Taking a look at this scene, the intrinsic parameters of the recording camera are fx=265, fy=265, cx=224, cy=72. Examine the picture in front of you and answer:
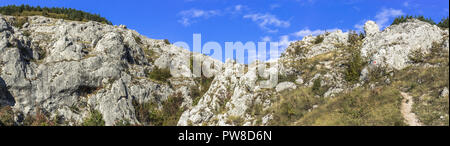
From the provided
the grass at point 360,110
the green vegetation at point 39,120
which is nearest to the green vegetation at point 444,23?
the grass at point 360,110

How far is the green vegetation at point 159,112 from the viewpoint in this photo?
4872 centimetres

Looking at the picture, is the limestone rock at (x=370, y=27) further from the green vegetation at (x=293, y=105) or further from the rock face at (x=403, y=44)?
the green vegetation at (x=293, y=105)

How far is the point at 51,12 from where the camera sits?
81.6m

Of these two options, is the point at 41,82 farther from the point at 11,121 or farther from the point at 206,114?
the point at 206,114

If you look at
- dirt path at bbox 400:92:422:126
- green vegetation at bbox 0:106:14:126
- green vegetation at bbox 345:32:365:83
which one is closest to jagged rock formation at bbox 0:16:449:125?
green vegetation at bbox 345:32:365:83

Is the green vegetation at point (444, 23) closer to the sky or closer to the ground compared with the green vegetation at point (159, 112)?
closer to the sky

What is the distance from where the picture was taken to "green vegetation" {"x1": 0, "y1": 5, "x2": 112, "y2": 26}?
241 feet

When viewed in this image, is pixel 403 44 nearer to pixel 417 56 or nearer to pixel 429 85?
pixel 417 56

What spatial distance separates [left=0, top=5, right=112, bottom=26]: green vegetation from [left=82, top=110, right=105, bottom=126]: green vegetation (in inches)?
1749

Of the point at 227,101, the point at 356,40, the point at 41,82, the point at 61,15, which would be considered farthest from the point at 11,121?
the point at 356,40

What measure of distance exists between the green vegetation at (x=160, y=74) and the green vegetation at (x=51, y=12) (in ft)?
125

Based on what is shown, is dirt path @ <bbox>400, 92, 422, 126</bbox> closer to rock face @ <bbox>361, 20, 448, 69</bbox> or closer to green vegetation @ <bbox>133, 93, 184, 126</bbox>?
rock face @ <bbox>361, 20, 448, 69</bbox>

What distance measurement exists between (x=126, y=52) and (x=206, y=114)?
1159 inches
